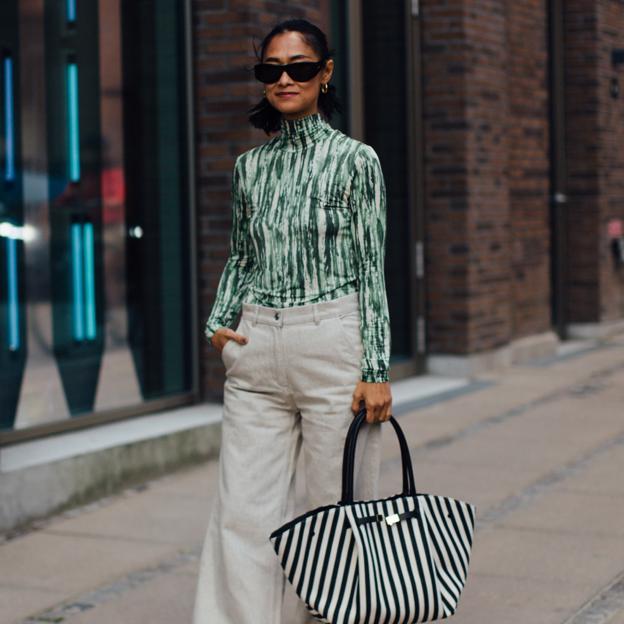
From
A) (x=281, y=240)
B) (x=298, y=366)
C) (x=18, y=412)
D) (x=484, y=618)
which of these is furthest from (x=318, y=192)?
(x=18, y=412)

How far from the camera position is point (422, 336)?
10680 millimetres

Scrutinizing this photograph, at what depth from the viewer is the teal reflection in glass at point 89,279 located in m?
7.33

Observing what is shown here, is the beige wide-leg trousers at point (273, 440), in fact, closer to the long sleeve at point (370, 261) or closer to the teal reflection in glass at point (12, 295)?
the long sleeve at point (370, 261)

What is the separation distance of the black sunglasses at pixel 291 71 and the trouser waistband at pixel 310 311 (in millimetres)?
608

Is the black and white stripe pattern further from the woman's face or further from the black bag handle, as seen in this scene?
the woman's face

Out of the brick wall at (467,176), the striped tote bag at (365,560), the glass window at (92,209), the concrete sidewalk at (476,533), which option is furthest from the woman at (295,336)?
the brick wall at (467,176)

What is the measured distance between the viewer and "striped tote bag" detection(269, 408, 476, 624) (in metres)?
3.49

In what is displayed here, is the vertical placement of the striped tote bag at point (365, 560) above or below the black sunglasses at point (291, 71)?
below

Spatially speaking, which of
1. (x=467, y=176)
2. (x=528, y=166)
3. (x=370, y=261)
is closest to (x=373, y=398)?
(x=370, y=261)

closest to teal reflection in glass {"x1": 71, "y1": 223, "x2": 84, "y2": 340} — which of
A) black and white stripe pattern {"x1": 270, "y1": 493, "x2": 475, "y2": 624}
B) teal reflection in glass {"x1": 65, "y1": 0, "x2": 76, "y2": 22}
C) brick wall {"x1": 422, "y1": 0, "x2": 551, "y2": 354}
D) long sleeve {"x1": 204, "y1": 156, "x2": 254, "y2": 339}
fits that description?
teal reflection in glass {"x1": 65, "y1": 0, "x2": 76, "y2": 22}

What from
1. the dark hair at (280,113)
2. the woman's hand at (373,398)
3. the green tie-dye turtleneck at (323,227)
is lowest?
the woman's hand at (373,398)

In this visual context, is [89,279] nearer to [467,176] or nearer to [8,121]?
[8,121]

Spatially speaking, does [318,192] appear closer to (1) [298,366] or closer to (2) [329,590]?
(1) [298,366]

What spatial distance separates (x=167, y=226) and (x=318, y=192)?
4.24 m
